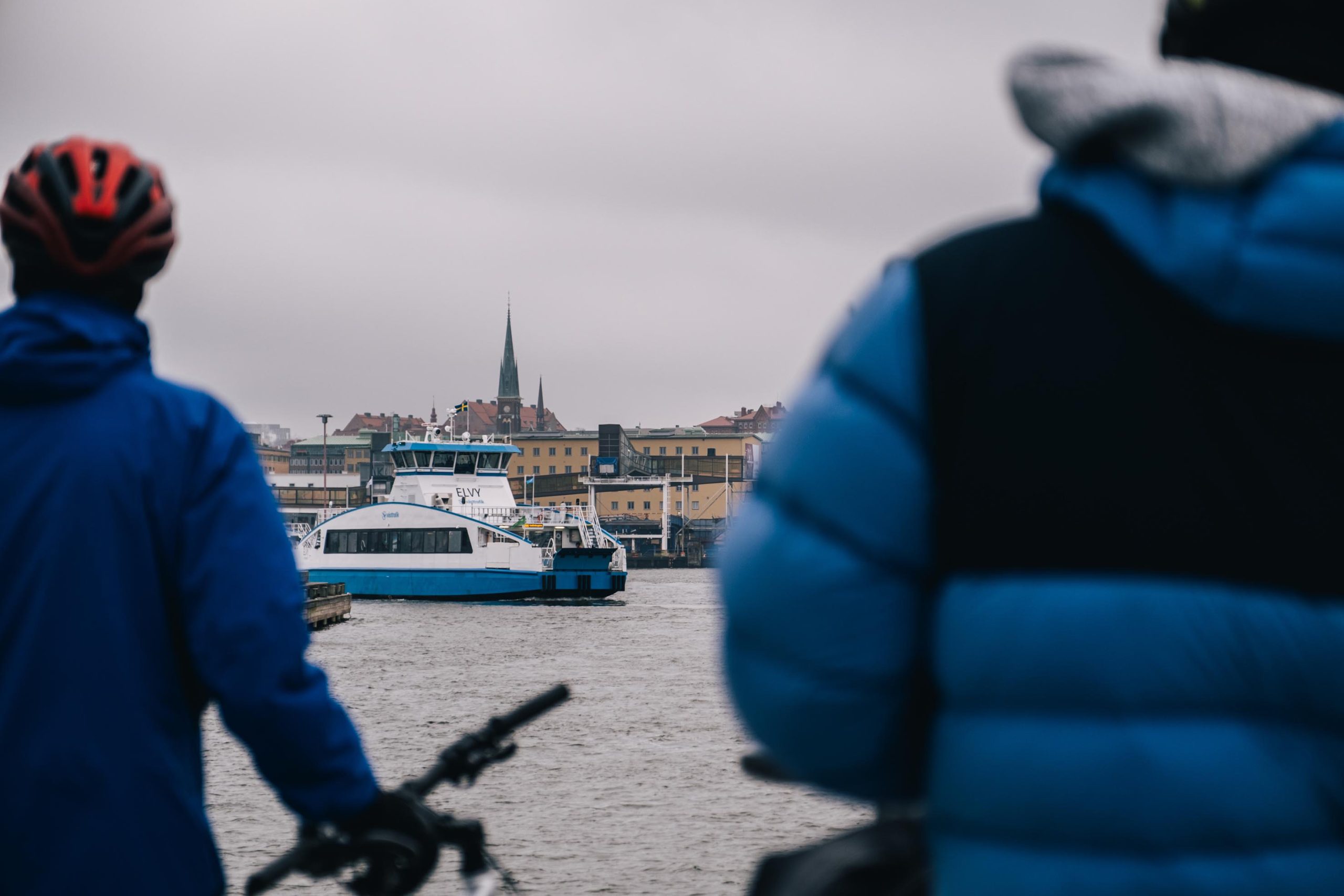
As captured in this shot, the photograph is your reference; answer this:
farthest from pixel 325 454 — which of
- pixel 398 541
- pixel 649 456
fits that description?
pixel 398 541

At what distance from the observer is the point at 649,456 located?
121 metres

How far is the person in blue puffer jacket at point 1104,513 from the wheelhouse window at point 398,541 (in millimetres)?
43177

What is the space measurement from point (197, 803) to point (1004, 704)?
114 cm

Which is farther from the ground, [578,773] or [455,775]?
[455,775]

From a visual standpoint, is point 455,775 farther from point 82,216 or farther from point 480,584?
point 480,584

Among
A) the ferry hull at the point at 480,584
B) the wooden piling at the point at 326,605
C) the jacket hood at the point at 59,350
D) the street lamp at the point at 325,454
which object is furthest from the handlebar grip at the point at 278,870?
the street lamp at the point at 325,454

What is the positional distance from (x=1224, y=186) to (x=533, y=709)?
1.39 m

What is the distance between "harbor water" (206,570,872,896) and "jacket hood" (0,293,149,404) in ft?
3.12

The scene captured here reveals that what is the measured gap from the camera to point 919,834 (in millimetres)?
1459

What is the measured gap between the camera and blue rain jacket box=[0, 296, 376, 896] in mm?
1699

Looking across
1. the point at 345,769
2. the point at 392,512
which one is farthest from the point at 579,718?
the point at 392,512

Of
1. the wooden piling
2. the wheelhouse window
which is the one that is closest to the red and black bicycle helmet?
the wooden piling

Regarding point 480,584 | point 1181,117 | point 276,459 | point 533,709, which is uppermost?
point 276,459

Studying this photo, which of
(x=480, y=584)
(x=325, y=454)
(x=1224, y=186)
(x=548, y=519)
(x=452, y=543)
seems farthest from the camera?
(x=325, y=454)
